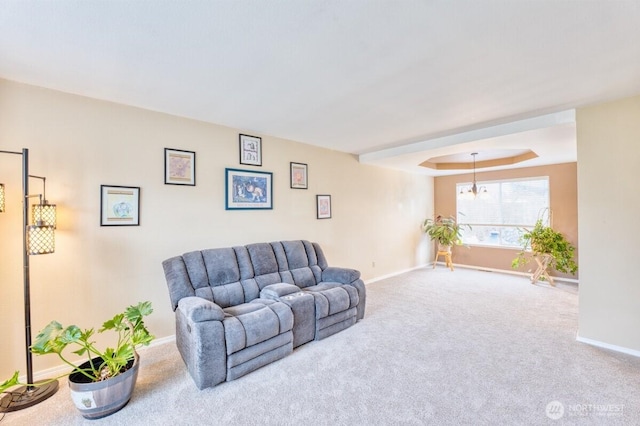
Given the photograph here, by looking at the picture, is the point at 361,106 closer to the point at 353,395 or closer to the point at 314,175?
the point at 314,175

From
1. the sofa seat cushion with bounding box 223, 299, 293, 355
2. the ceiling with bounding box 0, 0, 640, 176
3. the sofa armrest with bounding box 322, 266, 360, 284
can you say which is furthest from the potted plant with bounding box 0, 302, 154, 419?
the sofa armrest with bounding box 322, 266, 360, 284

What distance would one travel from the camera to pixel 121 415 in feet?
6.31

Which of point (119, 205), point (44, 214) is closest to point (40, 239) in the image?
point (44, 214)

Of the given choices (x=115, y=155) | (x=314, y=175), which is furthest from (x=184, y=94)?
(x=314, y=175)

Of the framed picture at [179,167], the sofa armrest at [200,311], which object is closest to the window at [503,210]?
the framed picture at [179,167]

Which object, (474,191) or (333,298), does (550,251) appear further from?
(333,298)

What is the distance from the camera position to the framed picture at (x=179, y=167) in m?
3.09

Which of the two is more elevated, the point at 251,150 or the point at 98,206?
the point at 251,150

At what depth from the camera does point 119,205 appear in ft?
→ 9.16

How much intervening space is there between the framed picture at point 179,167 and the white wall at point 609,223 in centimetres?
423

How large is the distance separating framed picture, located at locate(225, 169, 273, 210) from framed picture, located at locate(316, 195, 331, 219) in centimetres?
92

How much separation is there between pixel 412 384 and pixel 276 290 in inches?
61.2

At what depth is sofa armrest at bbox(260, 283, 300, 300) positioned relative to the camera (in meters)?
3.03

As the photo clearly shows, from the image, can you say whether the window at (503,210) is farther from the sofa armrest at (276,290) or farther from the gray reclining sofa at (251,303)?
the sofa armrest at (276,290)
